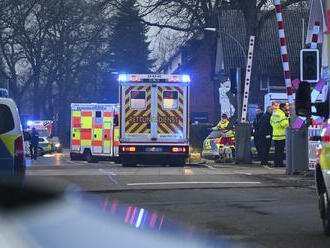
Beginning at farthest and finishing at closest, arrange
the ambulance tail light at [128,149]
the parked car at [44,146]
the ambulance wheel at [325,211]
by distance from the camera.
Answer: the parked car at [44,146] < the ambulance tail light at [128,149] < the ambulance wheel at [325,211]

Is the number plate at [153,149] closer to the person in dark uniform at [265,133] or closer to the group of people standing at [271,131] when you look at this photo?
the group of people standing at [271,131]

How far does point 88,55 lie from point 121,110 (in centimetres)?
3875

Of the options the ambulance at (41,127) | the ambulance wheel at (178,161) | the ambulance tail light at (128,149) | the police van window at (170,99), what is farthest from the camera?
the ambulance at (41,127)

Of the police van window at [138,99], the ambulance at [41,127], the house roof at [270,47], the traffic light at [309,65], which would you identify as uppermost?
the house roof at [270,47]

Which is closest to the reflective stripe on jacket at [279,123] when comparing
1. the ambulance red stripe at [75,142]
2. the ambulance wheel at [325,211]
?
the ambulance wheel at [325,211]

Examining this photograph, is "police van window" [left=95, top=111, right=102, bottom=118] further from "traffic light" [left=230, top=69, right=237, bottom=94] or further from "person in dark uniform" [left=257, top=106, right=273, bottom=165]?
"person in dark uniform" [left=257, top=106, right=273, bottom=165]

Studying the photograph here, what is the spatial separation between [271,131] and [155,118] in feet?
11.5

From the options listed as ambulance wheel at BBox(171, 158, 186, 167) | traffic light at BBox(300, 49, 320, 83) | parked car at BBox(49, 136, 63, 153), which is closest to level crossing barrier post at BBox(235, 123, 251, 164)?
ambulance wheel at BBox(171, 158, 186, 167)

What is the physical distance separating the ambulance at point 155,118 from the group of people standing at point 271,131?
2195 mm

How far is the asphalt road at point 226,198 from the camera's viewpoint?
8.56 meters

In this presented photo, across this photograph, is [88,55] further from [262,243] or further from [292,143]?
[262,243]

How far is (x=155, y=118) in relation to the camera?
76.3 feet

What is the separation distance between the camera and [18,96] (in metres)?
56.2

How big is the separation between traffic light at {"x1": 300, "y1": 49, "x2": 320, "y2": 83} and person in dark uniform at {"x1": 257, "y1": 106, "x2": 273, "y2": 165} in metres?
7.07
